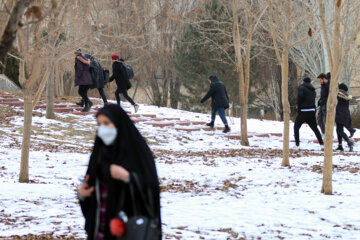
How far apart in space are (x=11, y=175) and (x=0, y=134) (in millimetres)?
4595

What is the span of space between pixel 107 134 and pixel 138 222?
0.57 m

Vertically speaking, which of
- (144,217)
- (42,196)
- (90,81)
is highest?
(90,81)

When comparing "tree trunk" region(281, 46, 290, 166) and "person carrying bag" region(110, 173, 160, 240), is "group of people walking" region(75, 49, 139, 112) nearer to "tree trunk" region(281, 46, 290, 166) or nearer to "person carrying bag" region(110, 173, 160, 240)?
"tree trunk" region(281, 46, 290, 166)

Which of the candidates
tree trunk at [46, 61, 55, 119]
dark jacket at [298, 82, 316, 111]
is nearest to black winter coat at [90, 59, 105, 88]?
tree trunk at [46, 61, 55, 119]

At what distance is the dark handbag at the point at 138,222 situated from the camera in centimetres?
351

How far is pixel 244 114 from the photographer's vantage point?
15477 millimetres

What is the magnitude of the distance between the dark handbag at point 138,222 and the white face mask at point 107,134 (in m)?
0.26

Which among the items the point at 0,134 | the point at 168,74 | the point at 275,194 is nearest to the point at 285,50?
the point at 275,194

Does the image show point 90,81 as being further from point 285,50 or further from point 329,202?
point 329,202

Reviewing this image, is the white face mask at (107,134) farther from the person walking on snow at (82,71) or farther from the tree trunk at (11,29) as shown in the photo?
the person walking on snow at (82,71)

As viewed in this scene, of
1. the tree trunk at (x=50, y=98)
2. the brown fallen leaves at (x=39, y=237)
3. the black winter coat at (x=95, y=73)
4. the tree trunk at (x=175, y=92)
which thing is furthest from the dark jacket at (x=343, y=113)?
the tree trunk at (x=175, y=92)

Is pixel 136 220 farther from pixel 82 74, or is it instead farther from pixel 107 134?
pixel 82 74

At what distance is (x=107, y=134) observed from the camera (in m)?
3.56

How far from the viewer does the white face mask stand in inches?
140
